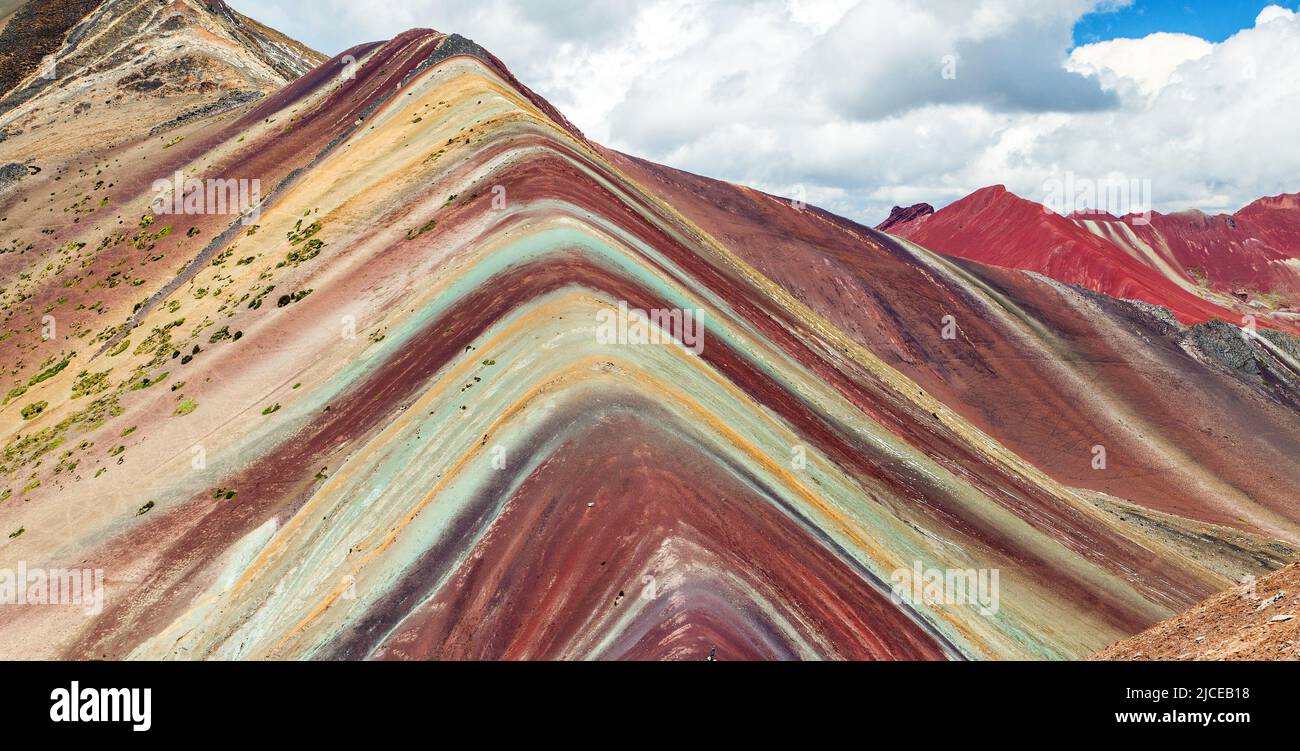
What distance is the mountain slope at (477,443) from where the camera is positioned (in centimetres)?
1761

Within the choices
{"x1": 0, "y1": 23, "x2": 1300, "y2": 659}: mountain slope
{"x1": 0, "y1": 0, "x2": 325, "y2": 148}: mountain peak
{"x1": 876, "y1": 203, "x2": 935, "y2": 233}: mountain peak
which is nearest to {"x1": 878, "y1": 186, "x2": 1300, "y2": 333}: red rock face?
{"x1": 876, "y1": 203, "x2": 935, "y2": 233}: mountain peak

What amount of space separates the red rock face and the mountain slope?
180 feet

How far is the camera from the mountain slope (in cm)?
1761

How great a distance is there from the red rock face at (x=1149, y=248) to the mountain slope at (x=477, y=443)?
2156 inches

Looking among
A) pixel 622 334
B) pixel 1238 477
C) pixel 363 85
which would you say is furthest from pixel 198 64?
pixel 1238 477

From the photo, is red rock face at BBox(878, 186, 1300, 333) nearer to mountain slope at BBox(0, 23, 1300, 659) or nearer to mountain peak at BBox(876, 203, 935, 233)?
mountain peak at BBox(876, 203, 935, 233)

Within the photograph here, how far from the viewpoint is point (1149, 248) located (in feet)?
486

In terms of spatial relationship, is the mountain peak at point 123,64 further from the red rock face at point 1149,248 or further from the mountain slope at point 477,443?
the red rock face at point 1149,248

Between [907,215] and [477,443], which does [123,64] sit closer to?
[477,443]

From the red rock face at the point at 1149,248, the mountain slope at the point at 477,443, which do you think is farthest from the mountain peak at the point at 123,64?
the red rock face at the point at 1149,248

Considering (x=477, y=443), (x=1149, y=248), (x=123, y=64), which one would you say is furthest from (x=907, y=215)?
(x=477, y=443)

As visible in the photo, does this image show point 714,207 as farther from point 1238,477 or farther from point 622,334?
point 622,334

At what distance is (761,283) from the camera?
51719mm
